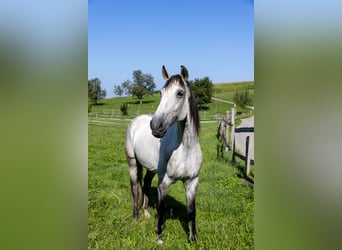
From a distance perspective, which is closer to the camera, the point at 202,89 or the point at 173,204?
the point at 202,89

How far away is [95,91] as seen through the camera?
1.19 metres

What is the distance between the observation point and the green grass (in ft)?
3.90

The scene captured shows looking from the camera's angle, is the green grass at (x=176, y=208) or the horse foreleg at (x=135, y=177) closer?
the green grass at (x=176, y=208)

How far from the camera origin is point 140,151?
141 cm

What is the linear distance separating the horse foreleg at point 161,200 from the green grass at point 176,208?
0.11ft

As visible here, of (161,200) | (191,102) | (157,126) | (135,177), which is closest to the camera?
(157,126)

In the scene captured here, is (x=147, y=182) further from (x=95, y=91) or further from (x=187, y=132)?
(x=95, y=91)

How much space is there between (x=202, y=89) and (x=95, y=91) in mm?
482

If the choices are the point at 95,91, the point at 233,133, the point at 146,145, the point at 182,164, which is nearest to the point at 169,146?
the point at 182,164

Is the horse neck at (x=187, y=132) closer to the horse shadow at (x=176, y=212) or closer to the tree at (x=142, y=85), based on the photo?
the tree at (x=142, y=85)

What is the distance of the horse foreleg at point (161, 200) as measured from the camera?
1.22 meters

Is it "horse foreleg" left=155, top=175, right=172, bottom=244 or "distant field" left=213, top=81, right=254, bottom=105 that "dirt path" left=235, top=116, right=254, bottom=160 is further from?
"horse foreleg" left=155, top=175, right=172, bottom=244

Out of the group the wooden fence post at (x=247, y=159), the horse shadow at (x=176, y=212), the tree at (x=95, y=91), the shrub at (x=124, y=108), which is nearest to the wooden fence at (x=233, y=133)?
the wooden fence post at (x=247, y=159)

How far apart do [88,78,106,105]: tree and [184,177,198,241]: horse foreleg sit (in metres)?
0.56
